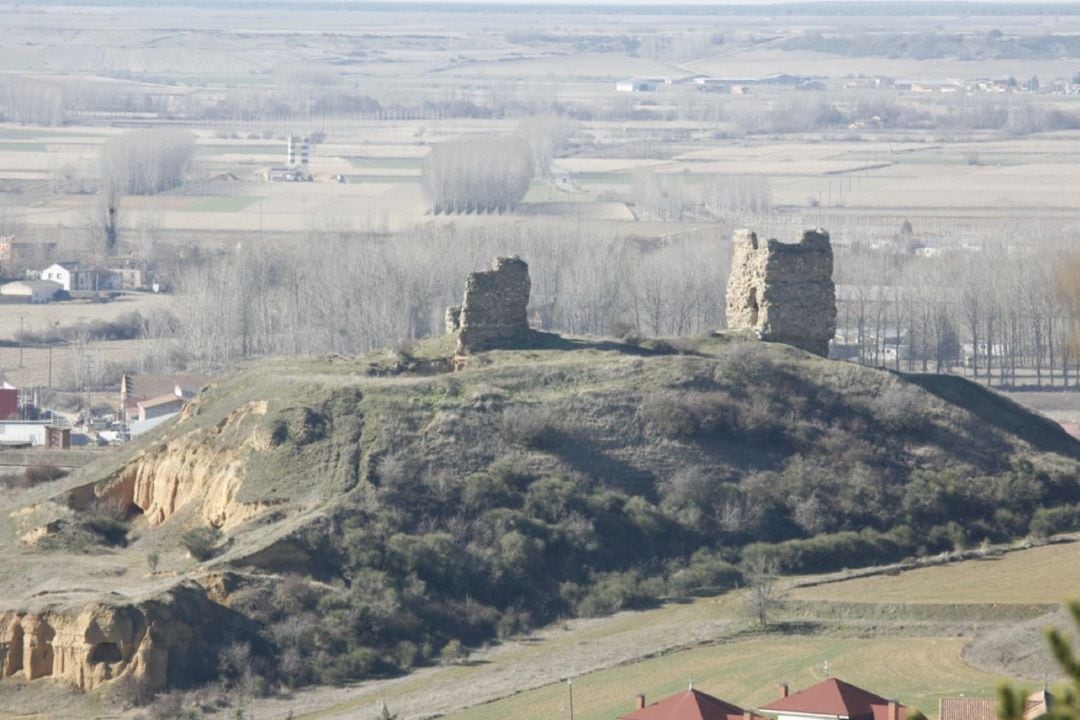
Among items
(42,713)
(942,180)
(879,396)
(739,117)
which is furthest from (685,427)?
(739,117)

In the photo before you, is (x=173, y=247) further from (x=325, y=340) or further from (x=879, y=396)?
(x=879, y=396)

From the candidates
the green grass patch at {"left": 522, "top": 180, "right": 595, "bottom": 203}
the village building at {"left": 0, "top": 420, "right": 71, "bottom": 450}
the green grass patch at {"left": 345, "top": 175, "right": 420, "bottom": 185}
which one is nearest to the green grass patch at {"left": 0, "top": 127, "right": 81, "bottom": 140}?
the green grass patch at {"left": 345, "top": 175, "right": 420, "bottom": 185}

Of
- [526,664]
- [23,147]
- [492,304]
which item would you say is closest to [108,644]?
[526,664]

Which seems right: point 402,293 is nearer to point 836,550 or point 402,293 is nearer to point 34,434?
point 34,434

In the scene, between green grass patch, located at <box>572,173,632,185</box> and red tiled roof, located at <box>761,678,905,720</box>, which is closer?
red tiled roof, located at <box>761,678,905,720</box>

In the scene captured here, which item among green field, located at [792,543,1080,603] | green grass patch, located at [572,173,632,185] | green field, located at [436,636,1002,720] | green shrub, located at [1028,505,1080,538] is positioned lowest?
green field, located at [436,636,1002,720]

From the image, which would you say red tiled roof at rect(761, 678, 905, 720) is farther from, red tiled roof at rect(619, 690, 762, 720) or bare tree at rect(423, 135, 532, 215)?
bare tree at rect(423, 135, 532, 215)

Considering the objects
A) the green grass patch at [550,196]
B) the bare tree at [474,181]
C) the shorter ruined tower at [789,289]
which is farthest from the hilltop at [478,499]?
the green grass patch at [550,196]
